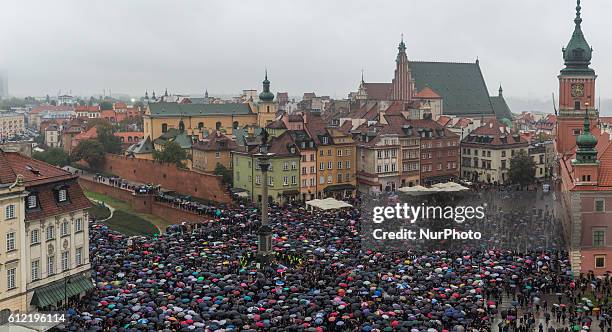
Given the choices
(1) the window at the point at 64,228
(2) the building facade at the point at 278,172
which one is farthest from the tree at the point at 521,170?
(1) the window at the point at 64,228

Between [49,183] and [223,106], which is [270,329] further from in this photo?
[223,106]

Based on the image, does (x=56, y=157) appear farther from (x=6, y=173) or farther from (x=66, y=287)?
(x=6, y=173)

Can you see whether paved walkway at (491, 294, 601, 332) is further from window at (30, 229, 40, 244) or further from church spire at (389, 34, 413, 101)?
church spire at (389, 34, 413, 101)

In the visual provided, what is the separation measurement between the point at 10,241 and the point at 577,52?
5615cm

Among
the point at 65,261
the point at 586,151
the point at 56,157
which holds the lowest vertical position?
the point at 65,261

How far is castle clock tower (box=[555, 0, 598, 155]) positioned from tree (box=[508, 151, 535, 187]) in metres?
10.0

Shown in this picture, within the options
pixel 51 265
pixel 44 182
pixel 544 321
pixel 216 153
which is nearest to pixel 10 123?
pixel 216 153

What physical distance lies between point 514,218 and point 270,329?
32.5 meters

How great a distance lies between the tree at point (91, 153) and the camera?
105 m

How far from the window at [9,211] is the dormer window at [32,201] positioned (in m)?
1.62

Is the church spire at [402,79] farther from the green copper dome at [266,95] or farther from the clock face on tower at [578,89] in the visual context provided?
the clock face on tower at [578,89]

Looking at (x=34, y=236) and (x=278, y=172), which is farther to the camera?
(x=278, y=172)
